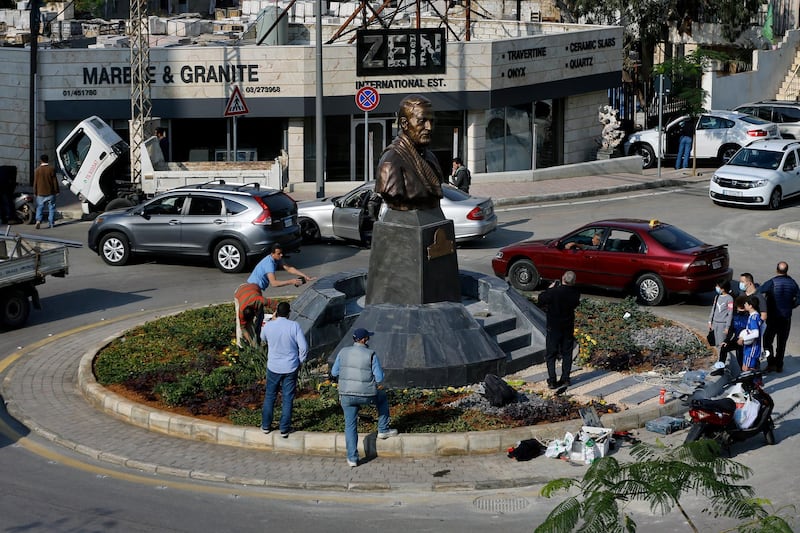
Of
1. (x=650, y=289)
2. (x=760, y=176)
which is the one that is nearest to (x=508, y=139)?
(x=760, y=176)

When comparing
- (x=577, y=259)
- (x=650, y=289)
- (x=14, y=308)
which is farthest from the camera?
(x=577, y=259)

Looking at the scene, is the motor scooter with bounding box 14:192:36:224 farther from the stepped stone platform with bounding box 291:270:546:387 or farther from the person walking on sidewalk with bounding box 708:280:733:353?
the person walking on sidewalk with bounding box 708:280:733:353

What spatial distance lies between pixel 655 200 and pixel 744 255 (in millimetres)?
6947

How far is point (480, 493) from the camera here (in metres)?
12.6

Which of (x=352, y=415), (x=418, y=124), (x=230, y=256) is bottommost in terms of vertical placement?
(x=352, y=415)

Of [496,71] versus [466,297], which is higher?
[496,71]

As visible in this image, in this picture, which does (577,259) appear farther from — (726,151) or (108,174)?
(726,151)

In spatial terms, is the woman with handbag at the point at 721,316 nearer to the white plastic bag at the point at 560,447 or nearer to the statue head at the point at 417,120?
the white plastic bag at the point at 560,447

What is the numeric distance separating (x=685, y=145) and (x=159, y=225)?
1771 cm

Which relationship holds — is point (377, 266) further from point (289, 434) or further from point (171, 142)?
point (171, 142)

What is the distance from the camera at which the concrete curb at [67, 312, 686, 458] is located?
1353 cm

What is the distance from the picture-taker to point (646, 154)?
3694 cm

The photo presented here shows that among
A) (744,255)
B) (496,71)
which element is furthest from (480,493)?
(496,71)

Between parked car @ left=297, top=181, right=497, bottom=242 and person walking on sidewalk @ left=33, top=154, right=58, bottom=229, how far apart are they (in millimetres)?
5255
